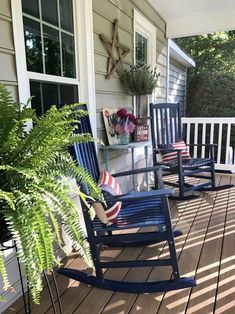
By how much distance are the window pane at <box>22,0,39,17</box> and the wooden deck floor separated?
71.6 inches

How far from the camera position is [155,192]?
5.41ft

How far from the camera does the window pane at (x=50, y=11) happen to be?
1997mm

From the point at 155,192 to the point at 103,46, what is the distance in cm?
167

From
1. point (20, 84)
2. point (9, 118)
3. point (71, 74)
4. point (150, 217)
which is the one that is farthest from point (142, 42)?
point (9, 118)

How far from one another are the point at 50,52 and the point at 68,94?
1.27ft

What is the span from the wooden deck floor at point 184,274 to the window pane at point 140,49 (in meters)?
2.25

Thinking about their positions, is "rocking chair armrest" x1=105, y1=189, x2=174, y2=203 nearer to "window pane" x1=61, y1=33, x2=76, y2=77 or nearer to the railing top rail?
"window pane" x1=61, y1=33, x2=76, y2=77

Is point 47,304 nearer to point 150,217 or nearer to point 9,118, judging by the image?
point 150,217

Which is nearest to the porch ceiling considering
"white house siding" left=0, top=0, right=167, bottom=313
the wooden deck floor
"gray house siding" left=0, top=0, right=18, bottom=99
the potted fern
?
"white house siding" left=0, top=0, right=167, bottom=313

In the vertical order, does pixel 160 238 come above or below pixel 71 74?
below

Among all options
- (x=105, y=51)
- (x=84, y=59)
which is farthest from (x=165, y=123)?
(x=84, y=59)

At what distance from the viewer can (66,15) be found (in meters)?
2.24

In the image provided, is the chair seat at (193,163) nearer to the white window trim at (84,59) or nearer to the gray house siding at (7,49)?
the white window trim at (84,59)

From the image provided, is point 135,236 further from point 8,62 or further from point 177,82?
point 177,82
